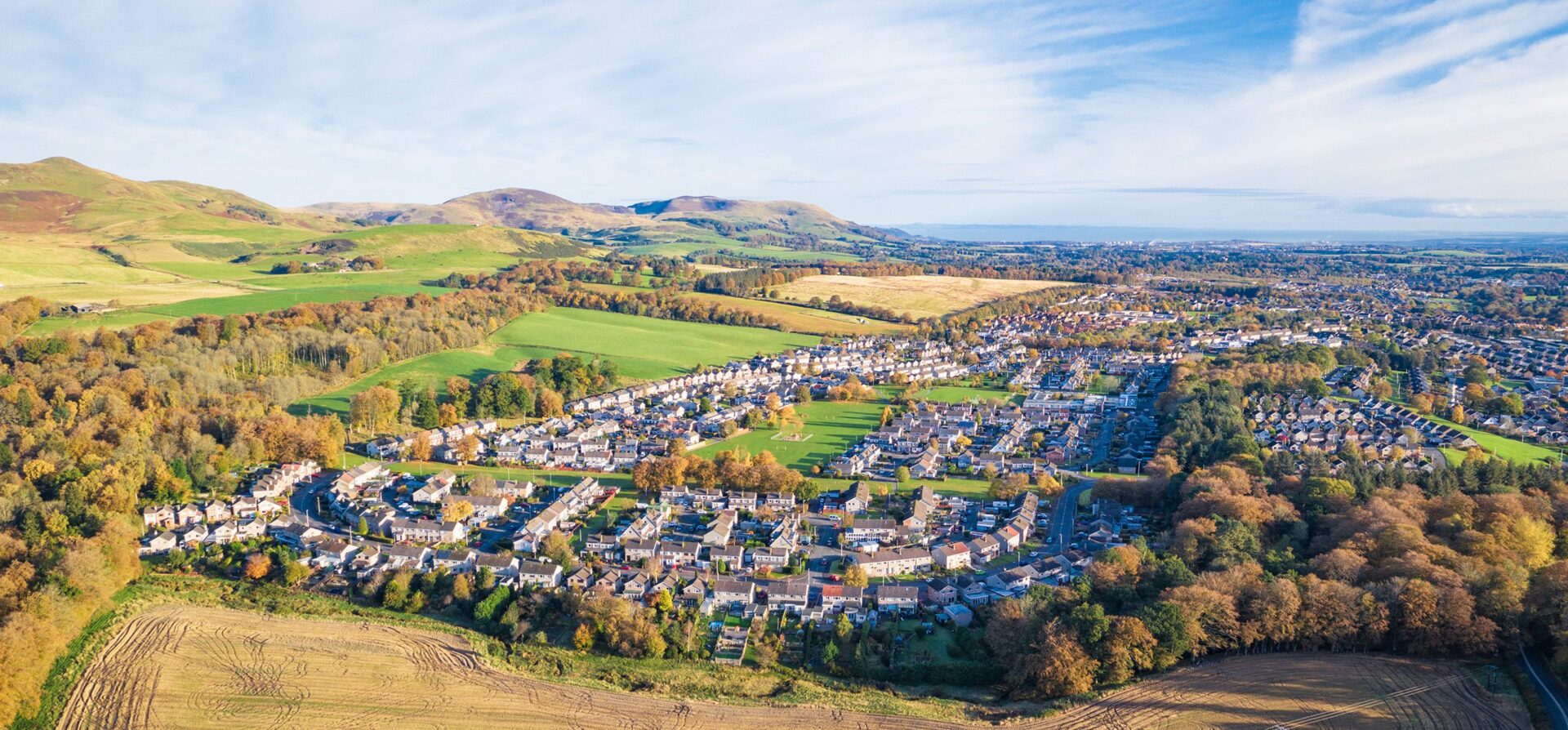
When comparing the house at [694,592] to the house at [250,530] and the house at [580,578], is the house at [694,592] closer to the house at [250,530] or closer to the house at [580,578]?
the house at [580,578]

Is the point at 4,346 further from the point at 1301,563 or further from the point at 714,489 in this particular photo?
the point at 1301,563

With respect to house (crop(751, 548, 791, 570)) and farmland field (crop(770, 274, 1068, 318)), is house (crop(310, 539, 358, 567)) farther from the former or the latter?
farmland field (crop(770, 274, 1068, 318))

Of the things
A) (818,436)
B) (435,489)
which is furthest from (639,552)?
(818,436)

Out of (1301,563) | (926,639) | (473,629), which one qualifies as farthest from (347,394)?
(1301,563)

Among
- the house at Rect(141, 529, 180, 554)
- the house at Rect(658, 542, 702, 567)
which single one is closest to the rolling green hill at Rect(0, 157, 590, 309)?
the house at Rect(141, 529, 180, 554)

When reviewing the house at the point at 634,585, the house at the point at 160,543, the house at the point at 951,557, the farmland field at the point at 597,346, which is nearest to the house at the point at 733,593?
the house at the point at 634,585

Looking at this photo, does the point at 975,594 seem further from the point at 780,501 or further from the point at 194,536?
the point at 194,536
